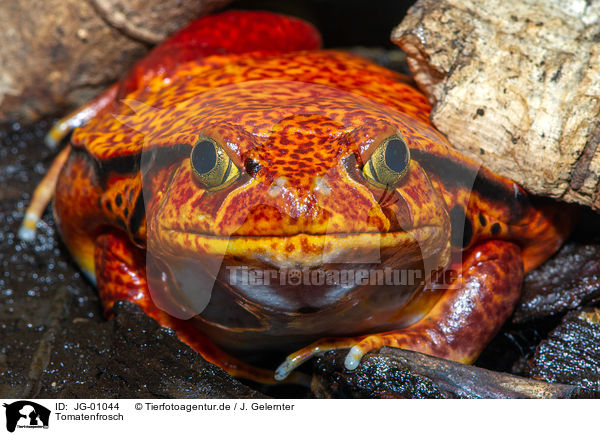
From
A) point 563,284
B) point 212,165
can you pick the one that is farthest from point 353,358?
point 563,284

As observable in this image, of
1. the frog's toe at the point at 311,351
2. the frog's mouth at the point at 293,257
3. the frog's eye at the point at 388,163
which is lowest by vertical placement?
the frog's toe at the point at 311,351

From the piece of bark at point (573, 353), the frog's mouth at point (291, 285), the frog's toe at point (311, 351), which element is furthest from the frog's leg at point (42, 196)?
the piece of bark at point (573, 353)

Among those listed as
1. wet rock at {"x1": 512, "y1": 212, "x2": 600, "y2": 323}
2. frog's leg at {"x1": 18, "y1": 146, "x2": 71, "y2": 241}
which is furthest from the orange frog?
frog's leg at {"x1": 18, "y1": 146, "x2": 71, "y2": 241}

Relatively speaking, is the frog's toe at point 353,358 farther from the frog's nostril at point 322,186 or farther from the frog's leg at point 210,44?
the frog's leg at point 210,44

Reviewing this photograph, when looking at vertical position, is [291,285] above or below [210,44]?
below

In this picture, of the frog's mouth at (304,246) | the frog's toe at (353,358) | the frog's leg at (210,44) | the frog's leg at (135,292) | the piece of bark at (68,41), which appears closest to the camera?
the frog's mouth at (304,246)

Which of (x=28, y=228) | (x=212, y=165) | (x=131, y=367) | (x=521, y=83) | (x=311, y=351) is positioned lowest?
(x=28, y=228)
